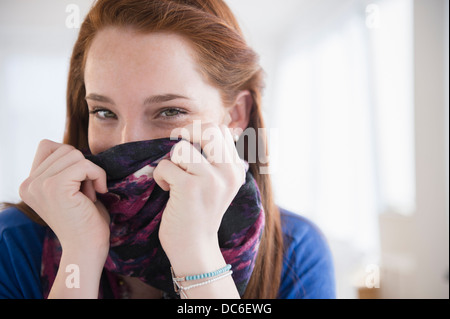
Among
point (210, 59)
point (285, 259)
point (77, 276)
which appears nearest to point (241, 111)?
point (210, 59)

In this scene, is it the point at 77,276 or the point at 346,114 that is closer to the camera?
the point at 77,276

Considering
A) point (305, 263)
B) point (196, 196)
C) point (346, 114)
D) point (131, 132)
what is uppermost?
point (346, 114)

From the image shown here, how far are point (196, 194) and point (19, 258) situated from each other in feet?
1.49

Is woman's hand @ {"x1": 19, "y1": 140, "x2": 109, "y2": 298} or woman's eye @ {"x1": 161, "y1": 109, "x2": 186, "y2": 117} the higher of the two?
woman's eye @ {"x1": 161, "y1": 109, "x2": 186, "y2": 117}

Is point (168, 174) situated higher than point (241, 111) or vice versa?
point (241, 111)

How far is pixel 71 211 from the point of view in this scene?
54 centimetres

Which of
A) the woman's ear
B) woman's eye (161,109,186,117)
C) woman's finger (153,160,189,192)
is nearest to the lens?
woman's finger (153,160,189,192)

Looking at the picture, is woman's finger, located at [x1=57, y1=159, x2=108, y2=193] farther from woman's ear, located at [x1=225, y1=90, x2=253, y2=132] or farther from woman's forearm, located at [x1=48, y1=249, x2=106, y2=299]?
woman's ear, located at [x1=225, y1=90, x2=253, y2=132]

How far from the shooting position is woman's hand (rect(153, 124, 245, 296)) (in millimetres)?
532

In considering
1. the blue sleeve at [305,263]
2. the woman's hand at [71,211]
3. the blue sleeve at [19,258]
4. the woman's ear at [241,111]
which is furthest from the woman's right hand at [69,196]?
the blue sleeve at [305,263]

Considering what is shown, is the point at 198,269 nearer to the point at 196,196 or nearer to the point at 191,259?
the point at 191,259

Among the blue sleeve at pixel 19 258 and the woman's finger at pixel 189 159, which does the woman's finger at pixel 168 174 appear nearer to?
the woman's finger at pixel 189 159

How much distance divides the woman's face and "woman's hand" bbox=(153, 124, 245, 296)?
11 centimetres

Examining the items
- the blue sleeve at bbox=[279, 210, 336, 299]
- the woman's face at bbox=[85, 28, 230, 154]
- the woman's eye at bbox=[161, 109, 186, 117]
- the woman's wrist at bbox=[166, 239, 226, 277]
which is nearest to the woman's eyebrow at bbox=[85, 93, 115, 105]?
the woman's face at bbox=[85, 28, 230, 154]
